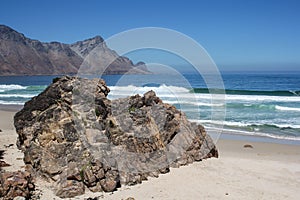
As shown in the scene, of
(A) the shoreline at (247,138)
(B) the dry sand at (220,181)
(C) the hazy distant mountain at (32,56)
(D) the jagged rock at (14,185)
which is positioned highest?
(C) the hazy distant mountain at (32,56)

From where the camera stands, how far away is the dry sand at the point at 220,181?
741 cm

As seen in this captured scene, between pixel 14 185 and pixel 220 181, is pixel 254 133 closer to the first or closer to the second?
pixel 220 181

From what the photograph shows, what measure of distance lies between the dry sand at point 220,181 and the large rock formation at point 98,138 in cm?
30

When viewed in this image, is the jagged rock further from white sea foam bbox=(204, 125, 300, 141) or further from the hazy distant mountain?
the hazy distant mountain

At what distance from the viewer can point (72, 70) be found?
171250 mm

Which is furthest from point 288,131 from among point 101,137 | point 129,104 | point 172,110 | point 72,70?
point 72,70

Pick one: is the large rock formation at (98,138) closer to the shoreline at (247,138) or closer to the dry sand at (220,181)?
the dry sand at (220,181)

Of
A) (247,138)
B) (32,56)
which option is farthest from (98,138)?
(32,56)

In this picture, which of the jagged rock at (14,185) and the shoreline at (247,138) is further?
the shoreline at (247,138)

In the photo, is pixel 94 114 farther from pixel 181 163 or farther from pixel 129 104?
pixel 181 163

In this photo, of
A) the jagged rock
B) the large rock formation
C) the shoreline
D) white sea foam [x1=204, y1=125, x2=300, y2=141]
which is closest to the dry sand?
the large rock formation

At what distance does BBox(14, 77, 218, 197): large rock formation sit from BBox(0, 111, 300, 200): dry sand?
304mm

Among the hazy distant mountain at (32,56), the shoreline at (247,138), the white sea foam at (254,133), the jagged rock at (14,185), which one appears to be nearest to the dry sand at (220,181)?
the jagged rock at (14,185)

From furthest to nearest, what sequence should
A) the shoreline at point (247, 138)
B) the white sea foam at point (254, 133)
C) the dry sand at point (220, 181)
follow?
1. the white sea foam at point (254, 133)
2. the shoreline at point (247, 138)
3. the dry sand at point (220, 181)
